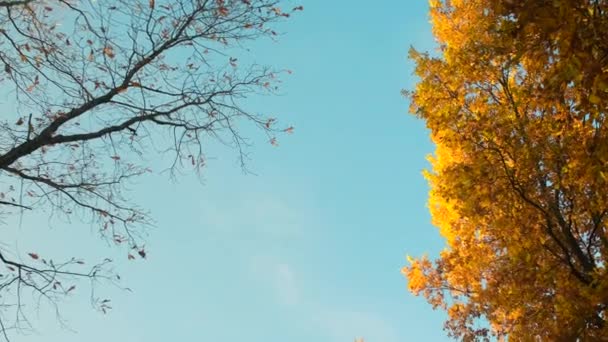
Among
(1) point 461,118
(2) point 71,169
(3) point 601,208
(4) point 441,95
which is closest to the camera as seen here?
(3) point 601,208

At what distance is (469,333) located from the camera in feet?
26.0

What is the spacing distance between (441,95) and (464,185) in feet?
6.13

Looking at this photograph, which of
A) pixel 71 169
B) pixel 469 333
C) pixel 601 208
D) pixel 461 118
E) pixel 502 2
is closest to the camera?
pixel 502 2

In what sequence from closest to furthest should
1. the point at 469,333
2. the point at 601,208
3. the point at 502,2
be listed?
1. the point at 502,2
2. the point at 601,208
3. the point at 469,333

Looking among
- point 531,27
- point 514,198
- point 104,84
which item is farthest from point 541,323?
point 104,84

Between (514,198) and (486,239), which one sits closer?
(514,198)

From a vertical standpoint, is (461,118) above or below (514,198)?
above

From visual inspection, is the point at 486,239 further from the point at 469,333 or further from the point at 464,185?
the point at 464,185

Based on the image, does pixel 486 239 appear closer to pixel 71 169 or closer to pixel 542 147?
pixel 542 147

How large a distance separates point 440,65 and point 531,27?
4.07 m

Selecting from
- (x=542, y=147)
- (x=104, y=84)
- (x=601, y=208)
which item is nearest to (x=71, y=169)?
(x=104, y=84)

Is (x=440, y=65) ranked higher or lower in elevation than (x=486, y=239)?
higher

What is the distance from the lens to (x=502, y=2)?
315 centimetres

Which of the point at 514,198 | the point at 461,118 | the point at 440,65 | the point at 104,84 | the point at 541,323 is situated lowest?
the point at 541,323
